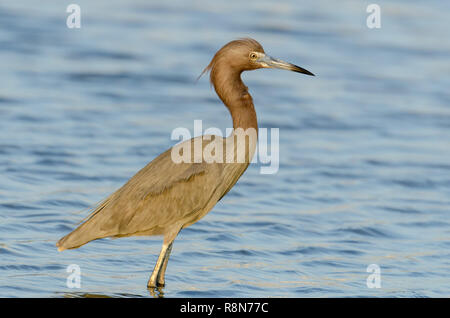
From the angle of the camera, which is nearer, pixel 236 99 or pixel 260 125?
pixel 236 99

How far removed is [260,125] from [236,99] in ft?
20.3

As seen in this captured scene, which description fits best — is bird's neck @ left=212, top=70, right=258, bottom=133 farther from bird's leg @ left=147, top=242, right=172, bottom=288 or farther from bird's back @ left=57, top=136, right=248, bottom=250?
bird's leg @ left=147, top=242, right=172, bottom=288

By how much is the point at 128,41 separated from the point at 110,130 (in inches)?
217

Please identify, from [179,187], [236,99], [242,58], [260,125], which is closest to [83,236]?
[179,187]

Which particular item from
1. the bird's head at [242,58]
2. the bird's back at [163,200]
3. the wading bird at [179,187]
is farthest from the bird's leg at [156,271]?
the bird's head at [242,58]

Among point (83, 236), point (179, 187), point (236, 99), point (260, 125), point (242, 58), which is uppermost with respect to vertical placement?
point (242, 58)

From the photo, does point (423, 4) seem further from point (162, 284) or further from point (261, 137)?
point (162, 284)

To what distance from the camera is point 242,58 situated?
28.9 ft

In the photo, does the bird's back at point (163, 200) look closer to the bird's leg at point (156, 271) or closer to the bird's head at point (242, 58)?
the bird's leg at point (156, 271)

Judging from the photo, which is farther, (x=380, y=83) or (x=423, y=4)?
(x=423, y=4)

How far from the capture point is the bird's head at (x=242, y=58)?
877 centimetres

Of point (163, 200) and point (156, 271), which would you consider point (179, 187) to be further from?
point (156, 271)
